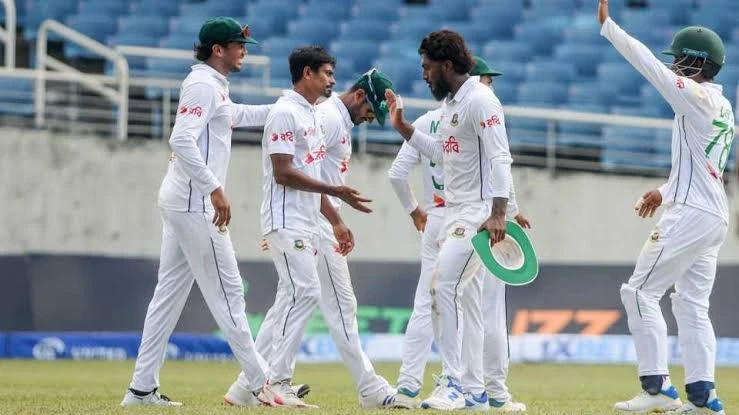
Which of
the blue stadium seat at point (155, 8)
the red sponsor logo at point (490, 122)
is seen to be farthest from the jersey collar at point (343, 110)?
the blue stadium seat at point (155, 8)

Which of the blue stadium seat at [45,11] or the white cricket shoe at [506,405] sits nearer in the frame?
the white cricket shoe at [506,405]

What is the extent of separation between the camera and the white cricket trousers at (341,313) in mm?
9805

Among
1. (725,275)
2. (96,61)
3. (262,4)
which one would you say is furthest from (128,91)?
(725,275)

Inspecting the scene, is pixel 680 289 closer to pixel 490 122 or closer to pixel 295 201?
pixel 490 122

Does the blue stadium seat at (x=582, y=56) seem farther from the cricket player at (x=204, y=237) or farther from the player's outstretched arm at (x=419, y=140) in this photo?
the cricket player at (x=204, y=237)

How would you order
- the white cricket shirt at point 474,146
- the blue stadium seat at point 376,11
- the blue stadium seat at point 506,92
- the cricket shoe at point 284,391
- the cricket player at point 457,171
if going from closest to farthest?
the white cricket shirt at point 474,146 → the cricket player at point 457,171 → the cricket shoe at point 284,391 → the blue stadium seat at point 506,92 → the blue stadium seat at point 376,11

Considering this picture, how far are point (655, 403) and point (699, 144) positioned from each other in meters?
1.60

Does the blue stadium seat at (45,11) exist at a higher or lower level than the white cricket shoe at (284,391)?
higher

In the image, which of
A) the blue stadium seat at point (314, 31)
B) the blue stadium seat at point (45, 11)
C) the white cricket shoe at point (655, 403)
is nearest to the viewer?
the white cricket shoe at point (655, 403)

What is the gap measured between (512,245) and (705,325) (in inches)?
51.0

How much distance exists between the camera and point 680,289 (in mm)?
9516

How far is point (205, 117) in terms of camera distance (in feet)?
31.2

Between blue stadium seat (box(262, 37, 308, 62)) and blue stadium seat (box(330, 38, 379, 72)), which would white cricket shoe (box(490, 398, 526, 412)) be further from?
blue stadium seat (box(262, 37, 308, 62))

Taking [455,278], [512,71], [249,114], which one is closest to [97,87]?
[512,71]
